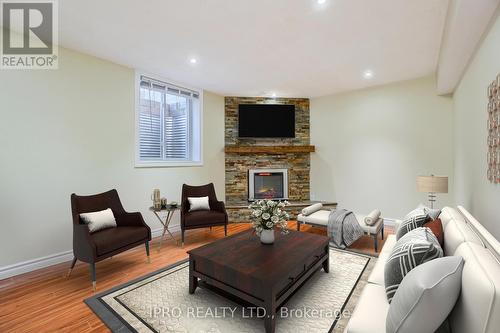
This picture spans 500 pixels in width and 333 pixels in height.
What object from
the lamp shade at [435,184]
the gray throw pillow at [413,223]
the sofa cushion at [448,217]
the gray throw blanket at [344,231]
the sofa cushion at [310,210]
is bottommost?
the gray throw blanket at [344,231]

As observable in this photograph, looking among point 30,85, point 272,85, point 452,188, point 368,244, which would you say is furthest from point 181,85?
point 452,188

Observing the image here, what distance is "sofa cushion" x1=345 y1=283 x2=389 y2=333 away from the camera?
1315 mm

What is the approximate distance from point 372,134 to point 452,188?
1652mm

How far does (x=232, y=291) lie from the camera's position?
6.81 feet

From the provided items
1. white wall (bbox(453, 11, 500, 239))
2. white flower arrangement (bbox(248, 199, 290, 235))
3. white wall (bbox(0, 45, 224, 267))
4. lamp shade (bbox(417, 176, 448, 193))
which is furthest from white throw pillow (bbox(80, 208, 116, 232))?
lamp shade (bbox(417, 176, 448, 193))

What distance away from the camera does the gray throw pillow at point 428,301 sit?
3.52 feet

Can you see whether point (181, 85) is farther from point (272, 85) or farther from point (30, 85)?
point (30, 85)

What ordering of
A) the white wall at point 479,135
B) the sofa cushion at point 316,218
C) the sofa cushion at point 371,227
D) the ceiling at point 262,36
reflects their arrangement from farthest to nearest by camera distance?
the sofa cushion at point 316,218 → the sofa cushion at point 371,227 → the ceiling at point 262,36 → the white wall at point 479,135

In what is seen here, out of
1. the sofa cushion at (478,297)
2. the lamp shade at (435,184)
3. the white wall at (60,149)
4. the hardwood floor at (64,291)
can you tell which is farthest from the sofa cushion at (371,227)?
the white wall at (60,149)

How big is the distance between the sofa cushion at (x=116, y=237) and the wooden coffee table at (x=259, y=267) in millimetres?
998

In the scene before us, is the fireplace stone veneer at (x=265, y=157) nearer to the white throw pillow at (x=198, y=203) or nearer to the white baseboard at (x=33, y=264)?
the white throw pillow at (x=198, y=203)

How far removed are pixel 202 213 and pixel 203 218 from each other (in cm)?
15

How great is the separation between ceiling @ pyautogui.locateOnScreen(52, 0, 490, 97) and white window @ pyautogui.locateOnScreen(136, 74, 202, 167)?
1.29 ft

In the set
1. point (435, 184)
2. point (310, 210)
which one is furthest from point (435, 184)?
point (310, 210)
